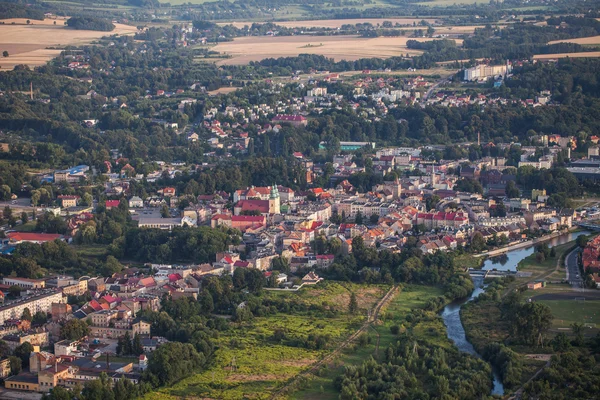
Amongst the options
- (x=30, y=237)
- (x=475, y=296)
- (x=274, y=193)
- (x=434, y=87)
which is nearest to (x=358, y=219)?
(x=274, y=193)

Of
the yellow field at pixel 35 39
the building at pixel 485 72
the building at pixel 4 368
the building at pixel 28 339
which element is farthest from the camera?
the yellow field at pixel 35 39

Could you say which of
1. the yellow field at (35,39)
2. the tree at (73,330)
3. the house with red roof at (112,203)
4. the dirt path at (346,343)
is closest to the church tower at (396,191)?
the house with red roof at (112,203)

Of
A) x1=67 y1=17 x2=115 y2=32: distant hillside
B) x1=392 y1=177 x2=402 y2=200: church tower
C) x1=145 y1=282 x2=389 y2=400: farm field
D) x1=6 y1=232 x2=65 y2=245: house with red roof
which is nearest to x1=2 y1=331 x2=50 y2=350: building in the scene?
x1=145 y1=282 x2=389 y2=400: farm field

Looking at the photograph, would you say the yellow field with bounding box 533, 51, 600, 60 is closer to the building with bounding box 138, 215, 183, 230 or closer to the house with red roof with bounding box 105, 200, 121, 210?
the house with red roof with bounding box 105, 200, 121, 210

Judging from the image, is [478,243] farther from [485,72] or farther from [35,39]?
[35,39]

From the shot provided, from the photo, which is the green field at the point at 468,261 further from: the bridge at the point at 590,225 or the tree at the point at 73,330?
the tree at the point at 73,330

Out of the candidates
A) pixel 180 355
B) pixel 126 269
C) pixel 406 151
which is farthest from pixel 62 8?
pixel 180 355
